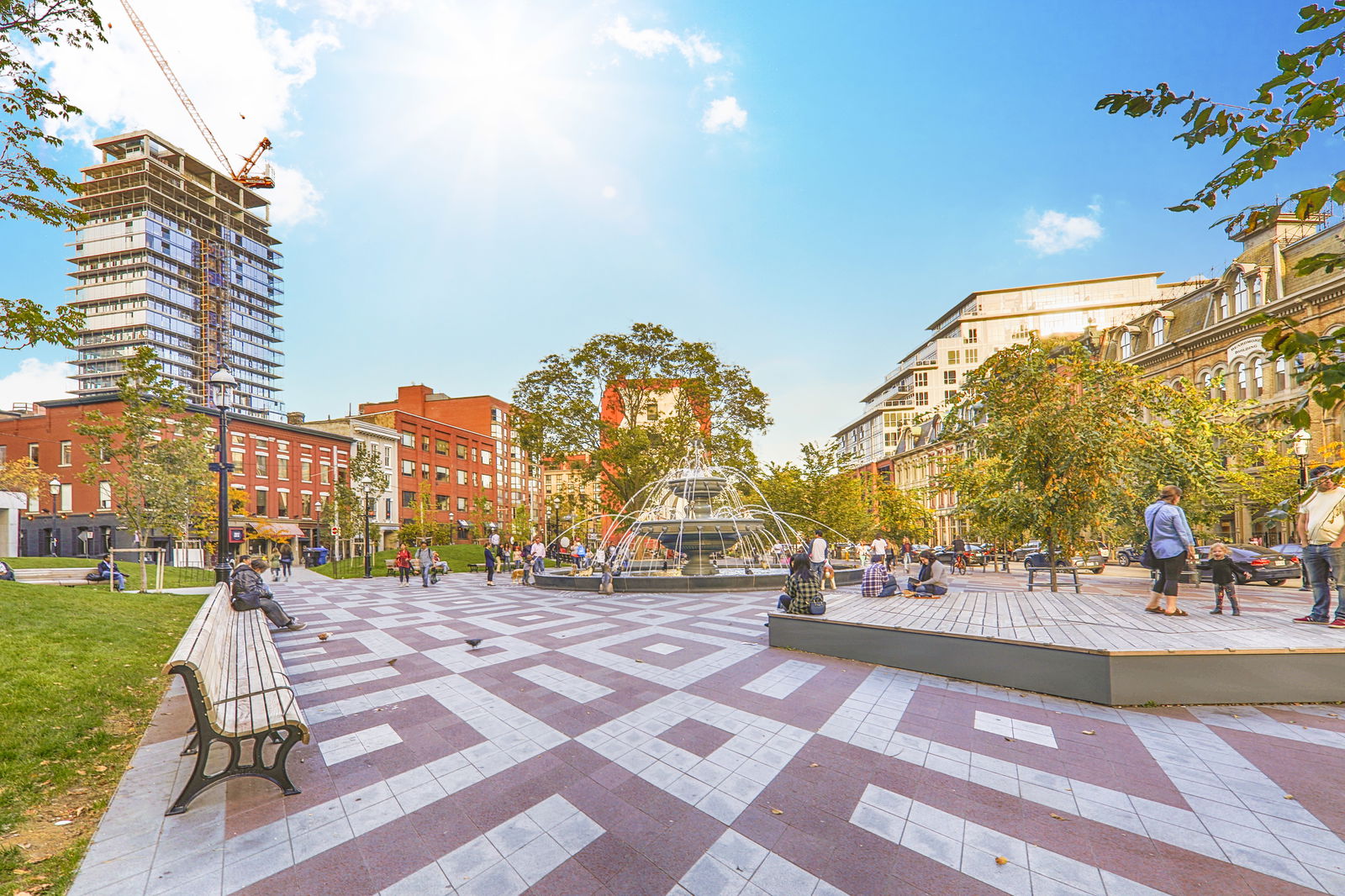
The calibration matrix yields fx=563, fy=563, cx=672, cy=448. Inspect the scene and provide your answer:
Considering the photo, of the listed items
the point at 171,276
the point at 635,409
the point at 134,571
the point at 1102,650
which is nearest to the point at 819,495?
the point at 635,409

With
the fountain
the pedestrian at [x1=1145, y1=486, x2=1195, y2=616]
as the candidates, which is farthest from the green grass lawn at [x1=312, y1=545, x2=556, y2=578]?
the pedestrian at [x1=1145, y1=486, x2=1195, y2=616]

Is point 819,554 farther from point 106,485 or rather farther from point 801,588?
point 106,485

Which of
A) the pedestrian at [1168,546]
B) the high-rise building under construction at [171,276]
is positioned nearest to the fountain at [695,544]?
the pedestrian at [1168,546]

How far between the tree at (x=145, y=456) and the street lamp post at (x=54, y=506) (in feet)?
106

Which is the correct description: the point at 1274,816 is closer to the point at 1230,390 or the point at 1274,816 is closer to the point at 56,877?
the point at 56,877

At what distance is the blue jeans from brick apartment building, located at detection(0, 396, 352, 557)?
44.2 m

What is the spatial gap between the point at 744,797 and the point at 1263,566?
22.4 meters

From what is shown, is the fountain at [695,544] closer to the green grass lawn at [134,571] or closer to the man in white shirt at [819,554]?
the man in white shirt at [819,554]

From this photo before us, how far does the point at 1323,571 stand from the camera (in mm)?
7660

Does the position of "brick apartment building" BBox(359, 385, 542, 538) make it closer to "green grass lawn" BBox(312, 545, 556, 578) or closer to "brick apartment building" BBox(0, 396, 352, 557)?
"brick apartment building" BBox(0, 396, 352, 557)

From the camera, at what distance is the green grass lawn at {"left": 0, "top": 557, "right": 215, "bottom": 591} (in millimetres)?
21945

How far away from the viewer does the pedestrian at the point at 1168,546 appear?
806 cm

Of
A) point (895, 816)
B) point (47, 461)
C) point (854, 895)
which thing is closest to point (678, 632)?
point (895, 816)

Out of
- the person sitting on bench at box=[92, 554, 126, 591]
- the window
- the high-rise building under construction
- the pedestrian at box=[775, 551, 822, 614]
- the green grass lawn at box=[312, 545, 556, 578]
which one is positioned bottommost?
the green grass lawn at box=[312, 545, 556, 578]
